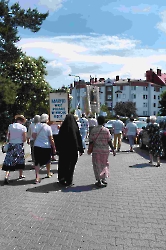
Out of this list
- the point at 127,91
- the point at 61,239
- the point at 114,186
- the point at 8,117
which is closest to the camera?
the point at 61,239

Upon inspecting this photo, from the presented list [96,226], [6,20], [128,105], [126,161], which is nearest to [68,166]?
[96,226]

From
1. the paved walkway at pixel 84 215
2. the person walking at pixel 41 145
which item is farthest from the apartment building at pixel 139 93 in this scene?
the person walking at pixel 41 145

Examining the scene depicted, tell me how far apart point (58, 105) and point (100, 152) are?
17.6 feet

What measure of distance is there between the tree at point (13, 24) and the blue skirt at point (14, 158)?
15.6 metres

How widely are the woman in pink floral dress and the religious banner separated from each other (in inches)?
187

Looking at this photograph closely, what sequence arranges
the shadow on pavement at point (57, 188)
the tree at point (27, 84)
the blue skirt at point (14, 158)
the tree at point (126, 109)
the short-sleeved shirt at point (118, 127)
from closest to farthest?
the shadow on pavement at point (57, 188)
the blue skirt at point (14, 158)
the short-sleeved shirt at point (118, 127)
the tree at point (27, 84)
the tree at point (126, 109)

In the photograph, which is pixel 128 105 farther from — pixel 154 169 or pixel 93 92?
pixel 154 169

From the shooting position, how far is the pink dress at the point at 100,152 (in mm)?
8836

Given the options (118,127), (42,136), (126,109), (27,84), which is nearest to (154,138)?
(42,136)

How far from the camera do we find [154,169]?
11797mm

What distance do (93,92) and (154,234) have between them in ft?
76.7

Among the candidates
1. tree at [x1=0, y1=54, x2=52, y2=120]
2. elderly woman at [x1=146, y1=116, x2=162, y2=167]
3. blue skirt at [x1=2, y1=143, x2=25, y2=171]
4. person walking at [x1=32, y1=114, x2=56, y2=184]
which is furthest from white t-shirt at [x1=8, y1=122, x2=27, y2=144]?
tree at [x1=0, y1=54, x2=52, y2=120]

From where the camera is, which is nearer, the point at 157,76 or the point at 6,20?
the point at 6,20

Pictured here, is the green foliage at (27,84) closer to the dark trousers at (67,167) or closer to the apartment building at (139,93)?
the dark trousers at (67,167)
